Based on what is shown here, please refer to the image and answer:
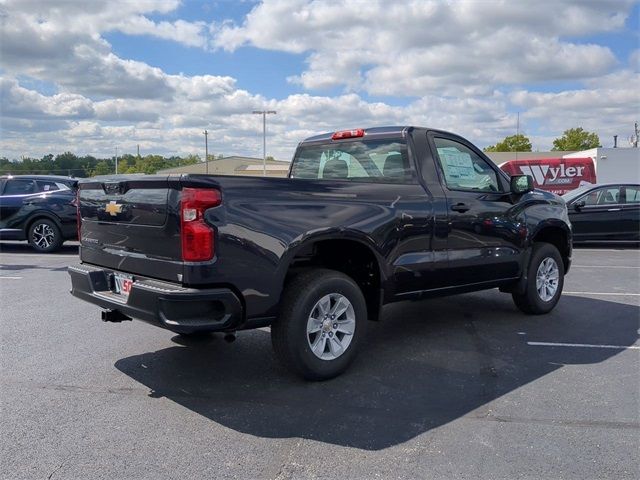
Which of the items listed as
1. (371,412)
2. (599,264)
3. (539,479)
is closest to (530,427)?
(539,479)

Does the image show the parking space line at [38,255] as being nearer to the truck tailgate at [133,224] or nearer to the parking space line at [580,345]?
the truck tailgate at [133,224]

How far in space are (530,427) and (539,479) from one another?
63cm

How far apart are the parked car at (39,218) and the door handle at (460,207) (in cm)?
927

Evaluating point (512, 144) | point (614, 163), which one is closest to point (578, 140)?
point (512, 144)

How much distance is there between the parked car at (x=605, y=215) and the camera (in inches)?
510

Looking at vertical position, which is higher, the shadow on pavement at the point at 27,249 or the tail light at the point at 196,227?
the tail light at the point at 196,227

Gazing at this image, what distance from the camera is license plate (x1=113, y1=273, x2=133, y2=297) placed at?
4038 mm

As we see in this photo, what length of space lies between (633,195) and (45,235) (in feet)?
43.5

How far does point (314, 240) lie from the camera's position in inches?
162

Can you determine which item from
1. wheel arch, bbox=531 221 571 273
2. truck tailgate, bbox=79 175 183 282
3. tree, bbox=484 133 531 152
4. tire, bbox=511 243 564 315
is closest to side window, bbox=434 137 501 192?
tire, bbox=511 243 564 315

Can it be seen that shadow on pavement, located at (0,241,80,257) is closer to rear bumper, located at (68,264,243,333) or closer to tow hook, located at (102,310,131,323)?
tow hook, located at (102,310,131,323)

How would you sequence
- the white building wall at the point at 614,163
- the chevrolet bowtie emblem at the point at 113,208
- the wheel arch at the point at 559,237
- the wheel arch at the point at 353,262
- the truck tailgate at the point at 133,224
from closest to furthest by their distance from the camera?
the truck tailgate at the point at 133,224, the chevrolet bowtie emblem at the point at 113,208, the wheel arch at the point at 353,262, the wheel arch at the point at 559,237, the white building wall at the point at 614,163

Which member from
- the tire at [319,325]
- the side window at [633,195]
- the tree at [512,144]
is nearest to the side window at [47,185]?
the tire at [319,325]

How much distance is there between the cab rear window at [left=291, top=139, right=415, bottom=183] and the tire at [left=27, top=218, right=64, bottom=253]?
794cm
